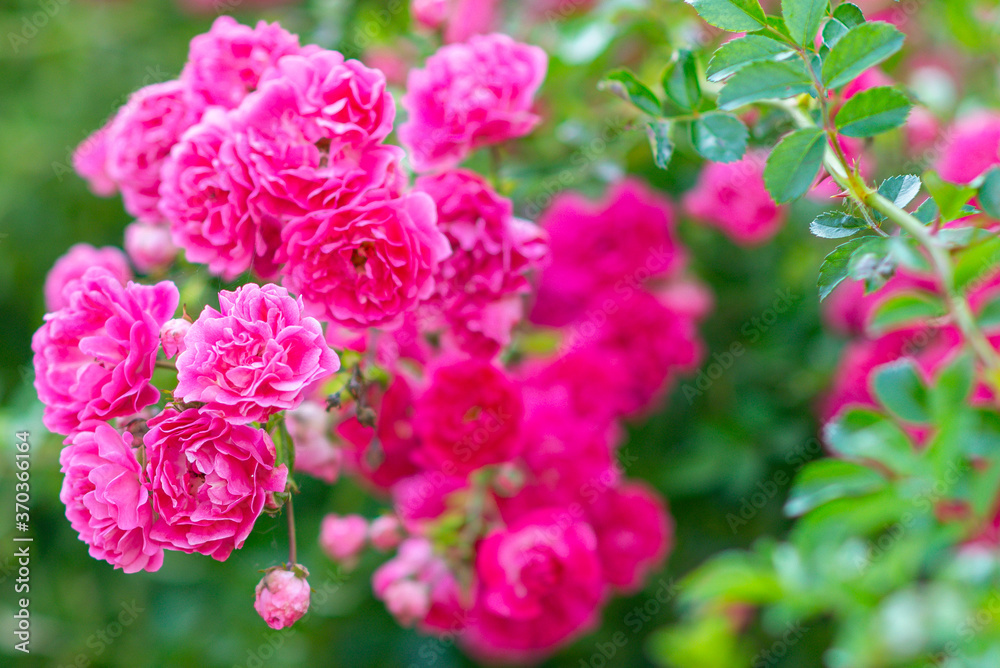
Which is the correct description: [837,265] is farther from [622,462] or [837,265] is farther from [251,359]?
[622,462]

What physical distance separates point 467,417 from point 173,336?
297mm

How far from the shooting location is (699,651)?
1132mm

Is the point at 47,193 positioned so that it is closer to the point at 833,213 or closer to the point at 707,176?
the point at 707,176

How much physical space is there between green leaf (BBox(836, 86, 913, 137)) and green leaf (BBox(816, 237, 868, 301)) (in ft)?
0.30

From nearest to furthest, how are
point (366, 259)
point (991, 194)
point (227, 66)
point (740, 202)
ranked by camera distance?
point (991, 194), point (366, 259), point (227, 66), point (740, 202)

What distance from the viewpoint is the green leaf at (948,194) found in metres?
0.51

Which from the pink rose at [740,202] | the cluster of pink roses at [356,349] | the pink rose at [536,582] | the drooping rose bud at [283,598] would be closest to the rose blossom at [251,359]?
the cluster of pink roses at [356,349]

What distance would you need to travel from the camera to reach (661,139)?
2.15ft

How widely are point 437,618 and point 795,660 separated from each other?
647 millimetres

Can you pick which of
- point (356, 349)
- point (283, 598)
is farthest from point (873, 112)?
point (283, 598)

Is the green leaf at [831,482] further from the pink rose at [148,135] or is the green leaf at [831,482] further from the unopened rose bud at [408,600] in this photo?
the pink rose at [148,135]

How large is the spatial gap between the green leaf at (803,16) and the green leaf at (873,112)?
0.06 m

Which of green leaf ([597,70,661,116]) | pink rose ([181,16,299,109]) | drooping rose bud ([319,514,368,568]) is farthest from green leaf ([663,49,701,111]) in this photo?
drooping rose bud ([319,514,368,568])

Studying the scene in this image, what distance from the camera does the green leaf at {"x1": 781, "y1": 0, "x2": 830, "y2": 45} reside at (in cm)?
56
